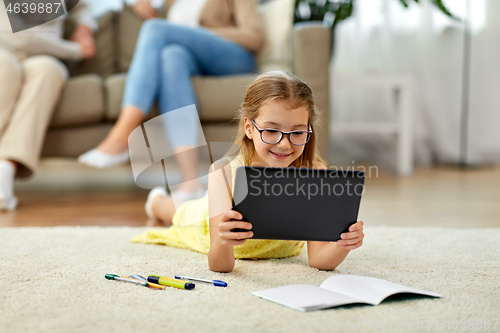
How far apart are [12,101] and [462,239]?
152 cm

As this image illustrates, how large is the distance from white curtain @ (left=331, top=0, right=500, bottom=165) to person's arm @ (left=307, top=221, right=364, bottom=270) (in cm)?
223

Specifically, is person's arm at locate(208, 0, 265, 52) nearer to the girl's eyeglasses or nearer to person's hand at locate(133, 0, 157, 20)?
person's hand at locate(133, 0, 157, 20)

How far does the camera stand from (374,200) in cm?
178

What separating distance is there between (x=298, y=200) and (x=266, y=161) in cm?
20

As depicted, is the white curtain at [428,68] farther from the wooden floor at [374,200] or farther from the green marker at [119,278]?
the green marker at [119,278]

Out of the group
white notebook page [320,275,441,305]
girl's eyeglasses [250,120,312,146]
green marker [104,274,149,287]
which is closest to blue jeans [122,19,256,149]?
girl's eyeglasses [250,120,312,146]

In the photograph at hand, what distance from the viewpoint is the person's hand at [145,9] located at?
7.54 ft

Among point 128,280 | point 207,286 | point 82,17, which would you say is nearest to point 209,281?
point 207,286

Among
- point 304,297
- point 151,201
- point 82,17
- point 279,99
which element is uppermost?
point 82,17

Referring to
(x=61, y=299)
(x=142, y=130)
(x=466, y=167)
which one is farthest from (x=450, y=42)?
(x=61, y=299)

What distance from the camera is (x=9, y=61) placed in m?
1.72

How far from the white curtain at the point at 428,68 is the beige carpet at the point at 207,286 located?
1935mm

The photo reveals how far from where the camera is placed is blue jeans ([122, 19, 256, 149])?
168cm

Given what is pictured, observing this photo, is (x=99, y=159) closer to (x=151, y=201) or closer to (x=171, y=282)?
(x=151, y=201)
